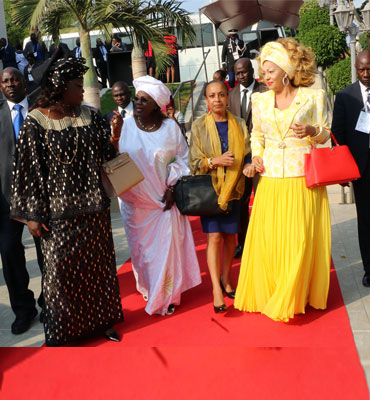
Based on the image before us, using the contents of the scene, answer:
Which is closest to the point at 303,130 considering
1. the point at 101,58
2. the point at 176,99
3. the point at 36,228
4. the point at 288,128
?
the point at 288,128

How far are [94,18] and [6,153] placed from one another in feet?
24.1

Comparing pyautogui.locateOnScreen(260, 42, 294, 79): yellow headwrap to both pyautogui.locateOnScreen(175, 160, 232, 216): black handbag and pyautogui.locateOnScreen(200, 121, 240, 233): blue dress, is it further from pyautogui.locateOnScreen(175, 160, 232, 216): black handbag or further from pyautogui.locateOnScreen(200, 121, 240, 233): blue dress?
pyautogui.locateOnScreen(200, 121, 240, 233): blue dress

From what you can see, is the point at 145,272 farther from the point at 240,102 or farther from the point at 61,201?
the point at 240,102

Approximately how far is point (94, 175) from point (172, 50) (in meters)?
8.90

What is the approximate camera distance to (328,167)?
4.03 meters

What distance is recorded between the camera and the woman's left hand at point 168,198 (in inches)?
182

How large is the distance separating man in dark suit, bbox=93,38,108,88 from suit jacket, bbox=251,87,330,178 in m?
16.2

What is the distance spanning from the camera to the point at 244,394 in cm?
313

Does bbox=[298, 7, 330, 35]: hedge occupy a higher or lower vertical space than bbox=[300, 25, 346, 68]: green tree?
higher

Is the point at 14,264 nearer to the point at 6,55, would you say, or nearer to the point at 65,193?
the point at 65,193

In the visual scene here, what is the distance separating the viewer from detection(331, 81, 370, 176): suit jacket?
4.84 m

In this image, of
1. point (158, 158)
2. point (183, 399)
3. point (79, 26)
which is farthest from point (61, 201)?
point (79, 26)

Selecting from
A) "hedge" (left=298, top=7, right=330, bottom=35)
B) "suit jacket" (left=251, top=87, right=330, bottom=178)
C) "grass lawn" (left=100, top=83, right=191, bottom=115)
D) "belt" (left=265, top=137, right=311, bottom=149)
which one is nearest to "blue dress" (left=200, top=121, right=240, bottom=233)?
"suit jacket" (left=251, top=87, right=330, bottom=178)

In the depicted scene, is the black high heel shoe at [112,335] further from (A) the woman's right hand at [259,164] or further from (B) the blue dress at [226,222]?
(A) the woman's right hand at [259,164]
